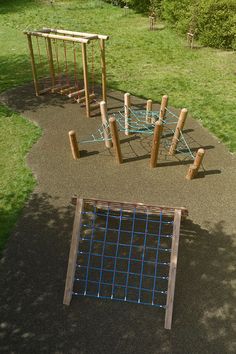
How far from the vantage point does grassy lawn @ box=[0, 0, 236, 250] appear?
882 centimetres

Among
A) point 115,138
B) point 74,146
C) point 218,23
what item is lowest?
point 74,146

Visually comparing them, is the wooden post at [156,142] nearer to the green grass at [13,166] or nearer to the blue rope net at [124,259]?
the blue rope net at [124,259]

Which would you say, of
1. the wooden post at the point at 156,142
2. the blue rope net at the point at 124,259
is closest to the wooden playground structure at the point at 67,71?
the wooden post at the point at 156,142

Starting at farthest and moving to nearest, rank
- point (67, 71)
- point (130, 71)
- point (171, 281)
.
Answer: point (130, 71), point (67, 71), point (171, 281)

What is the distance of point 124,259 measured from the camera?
6.11m

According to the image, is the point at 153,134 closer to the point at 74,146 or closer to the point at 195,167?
the point at 195,167

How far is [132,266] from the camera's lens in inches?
237

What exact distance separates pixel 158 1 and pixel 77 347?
21.0 meters

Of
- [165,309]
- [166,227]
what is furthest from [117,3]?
[165,309]

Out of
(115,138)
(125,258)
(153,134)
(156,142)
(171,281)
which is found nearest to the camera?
(171,281)

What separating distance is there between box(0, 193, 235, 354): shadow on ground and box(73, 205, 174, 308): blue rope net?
0.23m

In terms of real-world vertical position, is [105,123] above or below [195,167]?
above

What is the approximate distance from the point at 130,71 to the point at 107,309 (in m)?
11.0

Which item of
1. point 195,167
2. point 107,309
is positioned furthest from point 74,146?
point 107,309
